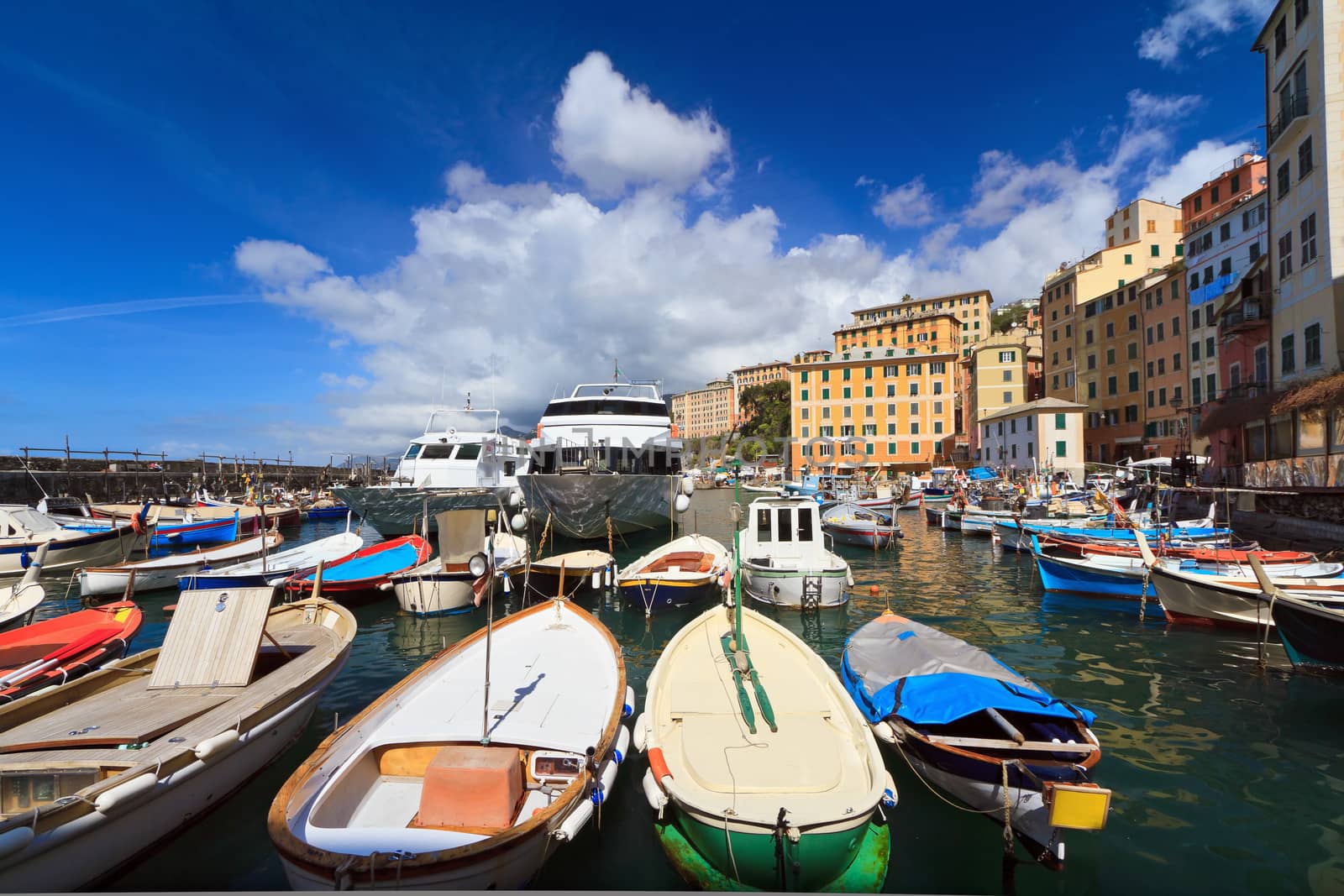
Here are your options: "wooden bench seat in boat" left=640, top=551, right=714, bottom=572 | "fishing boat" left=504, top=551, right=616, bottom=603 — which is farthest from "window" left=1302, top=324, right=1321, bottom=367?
"fishing boat" left=504, top=551, right=616, bottom=603

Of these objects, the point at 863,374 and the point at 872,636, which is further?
the point at 863,374

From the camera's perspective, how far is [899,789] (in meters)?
6.86

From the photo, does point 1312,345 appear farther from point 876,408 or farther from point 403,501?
point 876,408

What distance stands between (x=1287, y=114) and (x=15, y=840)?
132ft

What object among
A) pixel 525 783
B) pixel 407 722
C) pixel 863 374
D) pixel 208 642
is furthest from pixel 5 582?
pixel 863 374

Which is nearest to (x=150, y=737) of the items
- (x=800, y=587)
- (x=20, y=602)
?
(x=20, y=602)

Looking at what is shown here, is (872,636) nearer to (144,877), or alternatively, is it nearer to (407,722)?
(407,722)

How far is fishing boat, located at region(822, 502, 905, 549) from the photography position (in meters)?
26.9

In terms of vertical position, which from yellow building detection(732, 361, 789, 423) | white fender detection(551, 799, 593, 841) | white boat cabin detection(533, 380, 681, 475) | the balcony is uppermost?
yellow building detection(732, 361, 789, 423)

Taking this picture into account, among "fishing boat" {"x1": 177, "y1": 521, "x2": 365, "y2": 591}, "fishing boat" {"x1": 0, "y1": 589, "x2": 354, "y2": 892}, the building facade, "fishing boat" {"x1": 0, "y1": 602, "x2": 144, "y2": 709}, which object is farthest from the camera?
the building facade

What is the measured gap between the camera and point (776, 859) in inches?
175

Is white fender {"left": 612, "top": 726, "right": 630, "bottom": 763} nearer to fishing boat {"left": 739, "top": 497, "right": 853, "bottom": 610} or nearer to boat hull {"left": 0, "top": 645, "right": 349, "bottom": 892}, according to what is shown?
boat hull {"left": 0, "top": 645, "right": 349, "bottom": 892}

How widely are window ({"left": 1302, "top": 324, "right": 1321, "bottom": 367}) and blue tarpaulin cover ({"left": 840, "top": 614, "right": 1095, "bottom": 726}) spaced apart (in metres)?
26.4

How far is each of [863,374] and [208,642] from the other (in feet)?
225
